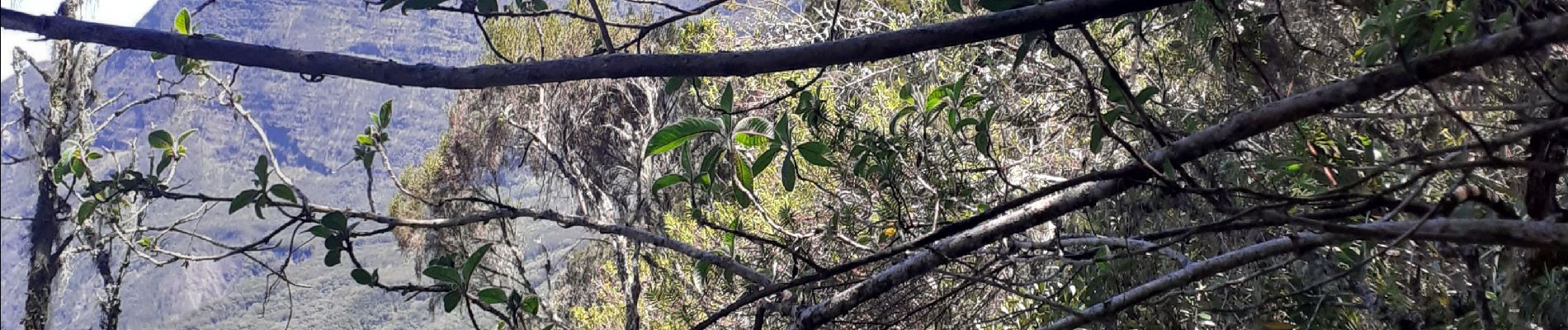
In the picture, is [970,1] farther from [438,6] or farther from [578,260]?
[578,260]

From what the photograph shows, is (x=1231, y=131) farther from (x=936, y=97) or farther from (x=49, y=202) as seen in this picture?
(x=49, y=202)

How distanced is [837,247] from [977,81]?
0.95 m

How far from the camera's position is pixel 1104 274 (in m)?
1.72

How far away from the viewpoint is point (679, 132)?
4.23ft

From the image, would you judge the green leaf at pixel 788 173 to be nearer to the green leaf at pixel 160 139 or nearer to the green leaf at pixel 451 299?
the green leaf at pixel 451 299

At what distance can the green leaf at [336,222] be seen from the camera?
1516mm

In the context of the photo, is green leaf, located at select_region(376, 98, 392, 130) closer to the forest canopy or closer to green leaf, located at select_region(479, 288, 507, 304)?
the forest canopy

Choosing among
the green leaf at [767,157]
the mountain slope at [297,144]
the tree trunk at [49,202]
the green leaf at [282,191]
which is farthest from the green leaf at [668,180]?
the mountain slope at [297,144]

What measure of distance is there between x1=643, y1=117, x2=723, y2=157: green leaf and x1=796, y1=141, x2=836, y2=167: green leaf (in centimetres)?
17

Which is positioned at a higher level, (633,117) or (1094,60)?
(633,117)

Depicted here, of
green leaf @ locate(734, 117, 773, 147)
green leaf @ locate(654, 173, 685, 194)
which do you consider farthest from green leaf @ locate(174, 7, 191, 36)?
green leaf @ locate(734, 117, 773, 147)

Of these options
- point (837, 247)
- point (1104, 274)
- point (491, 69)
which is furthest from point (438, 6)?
point (837, 247)

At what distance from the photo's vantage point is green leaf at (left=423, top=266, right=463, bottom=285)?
146cm

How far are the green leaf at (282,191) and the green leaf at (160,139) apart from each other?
19.5 inches
